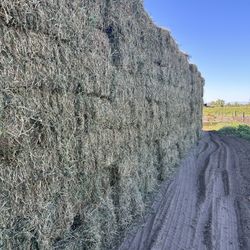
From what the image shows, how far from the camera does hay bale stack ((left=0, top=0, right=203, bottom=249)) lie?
3.40 meters

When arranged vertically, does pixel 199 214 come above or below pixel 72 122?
below

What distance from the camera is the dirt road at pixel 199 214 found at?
5.93 metres

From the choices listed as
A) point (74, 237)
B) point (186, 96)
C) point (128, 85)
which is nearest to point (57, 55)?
point (74, 237)

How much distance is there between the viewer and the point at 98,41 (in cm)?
531

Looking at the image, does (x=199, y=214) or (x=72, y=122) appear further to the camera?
(x=199, y=214)

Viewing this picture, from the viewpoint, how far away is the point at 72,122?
4.32 metres

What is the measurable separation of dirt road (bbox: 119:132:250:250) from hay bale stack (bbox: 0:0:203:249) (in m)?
0.43

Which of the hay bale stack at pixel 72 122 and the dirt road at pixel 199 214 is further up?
the hay bale stack at pixel 72 122

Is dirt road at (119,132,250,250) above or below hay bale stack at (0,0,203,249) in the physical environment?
below

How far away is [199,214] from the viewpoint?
24.2ft

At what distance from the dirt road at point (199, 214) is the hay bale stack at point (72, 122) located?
0.43 m

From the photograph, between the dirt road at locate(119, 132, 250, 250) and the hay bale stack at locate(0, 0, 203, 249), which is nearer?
the hay bale stack at locate(0, 0, 203, 249)

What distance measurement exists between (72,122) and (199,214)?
4047 mm

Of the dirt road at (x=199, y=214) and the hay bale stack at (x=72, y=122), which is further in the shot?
the dirt road at (x=199, y=214)
